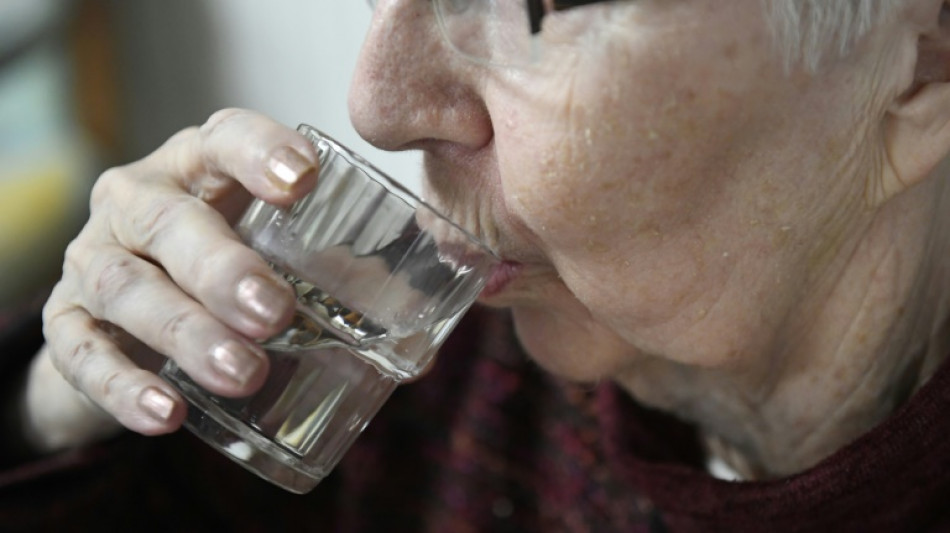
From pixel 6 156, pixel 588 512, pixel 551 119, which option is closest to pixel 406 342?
pixel 551 119

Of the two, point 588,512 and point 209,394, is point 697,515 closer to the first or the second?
point 588,512

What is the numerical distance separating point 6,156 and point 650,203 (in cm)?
175

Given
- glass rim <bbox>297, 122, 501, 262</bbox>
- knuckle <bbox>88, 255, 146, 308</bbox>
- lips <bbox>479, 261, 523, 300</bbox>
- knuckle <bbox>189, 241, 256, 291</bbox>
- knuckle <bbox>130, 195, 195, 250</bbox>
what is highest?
glass rim <bbox>297, 122, 501, 262</bbox>

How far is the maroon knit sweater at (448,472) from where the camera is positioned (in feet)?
3.53

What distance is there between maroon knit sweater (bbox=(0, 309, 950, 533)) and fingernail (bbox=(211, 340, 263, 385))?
441 millimetres

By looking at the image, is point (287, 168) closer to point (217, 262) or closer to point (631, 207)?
point (217, 262)

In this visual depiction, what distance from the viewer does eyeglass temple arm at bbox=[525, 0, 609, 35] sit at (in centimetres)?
66

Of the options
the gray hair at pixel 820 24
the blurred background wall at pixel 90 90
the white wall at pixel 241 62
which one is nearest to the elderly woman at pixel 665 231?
the gray hair at pixel 820 24

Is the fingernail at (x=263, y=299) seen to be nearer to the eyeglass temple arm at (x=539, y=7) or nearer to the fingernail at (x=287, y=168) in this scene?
the fingernail at (x=287, y=168)

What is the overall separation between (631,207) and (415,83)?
167 millimetres

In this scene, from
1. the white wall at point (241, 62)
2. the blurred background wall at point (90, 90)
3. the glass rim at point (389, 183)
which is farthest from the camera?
the blurred background wall at point (90, 90)

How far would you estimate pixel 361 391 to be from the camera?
73 cm

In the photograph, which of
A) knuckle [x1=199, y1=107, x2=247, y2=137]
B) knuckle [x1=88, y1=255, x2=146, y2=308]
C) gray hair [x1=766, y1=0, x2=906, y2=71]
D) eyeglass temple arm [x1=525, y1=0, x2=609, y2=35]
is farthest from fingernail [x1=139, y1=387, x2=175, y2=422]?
gray hair [x1=766, y1=0, x2=906, y2=71]

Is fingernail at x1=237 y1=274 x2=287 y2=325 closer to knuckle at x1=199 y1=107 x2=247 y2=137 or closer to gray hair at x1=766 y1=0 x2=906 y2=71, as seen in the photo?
knuckle at x1=199 y1=107 x2=247 y2=137
